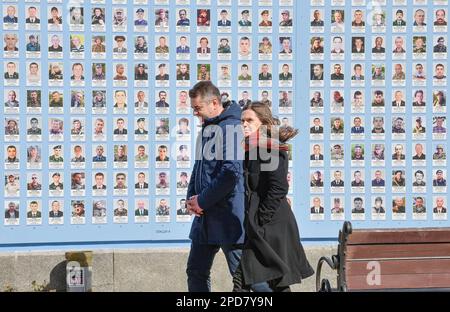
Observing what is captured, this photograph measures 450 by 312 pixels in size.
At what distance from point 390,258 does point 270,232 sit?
80 cm

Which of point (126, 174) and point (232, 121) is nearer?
point (232, 121)

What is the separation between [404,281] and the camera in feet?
20.8

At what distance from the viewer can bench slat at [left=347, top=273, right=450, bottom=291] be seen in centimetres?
629

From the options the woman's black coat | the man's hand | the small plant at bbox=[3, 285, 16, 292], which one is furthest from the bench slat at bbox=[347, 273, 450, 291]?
the small plant at bbox=[3, 285, 16, 292]

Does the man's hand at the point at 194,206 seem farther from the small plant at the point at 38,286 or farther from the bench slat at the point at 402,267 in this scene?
the small plant at the point at 38,286

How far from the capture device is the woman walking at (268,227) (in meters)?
6.29

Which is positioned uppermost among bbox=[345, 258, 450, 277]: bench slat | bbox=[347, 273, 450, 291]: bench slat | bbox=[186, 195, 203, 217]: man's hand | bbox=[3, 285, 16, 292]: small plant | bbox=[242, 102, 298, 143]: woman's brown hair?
bbox=[242, 102, 298, 143]: woman's brown hair

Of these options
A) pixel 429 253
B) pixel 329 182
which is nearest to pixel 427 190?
pixel 329 182

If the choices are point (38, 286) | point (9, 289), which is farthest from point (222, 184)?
point (9, 289)

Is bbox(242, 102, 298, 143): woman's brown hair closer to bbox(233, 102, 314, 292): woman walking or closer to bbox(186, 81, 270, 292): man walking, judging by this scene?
bbox(233, 102, 314, 292): woman walking

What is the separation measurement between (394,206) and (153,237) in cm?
204

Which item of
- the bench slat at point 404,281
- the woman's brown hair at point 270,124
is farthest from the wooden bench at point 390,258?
the woman's brown hair at point 270,124
